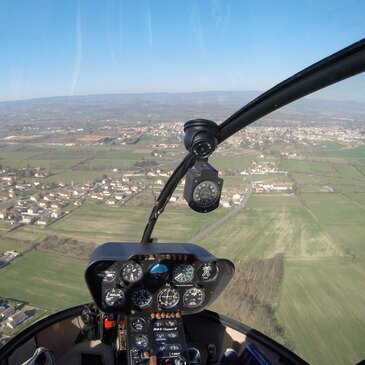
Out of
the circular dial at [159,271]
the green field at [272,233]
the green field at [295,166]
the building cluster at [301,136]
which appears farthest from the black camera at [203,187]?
the green field at [295,166]

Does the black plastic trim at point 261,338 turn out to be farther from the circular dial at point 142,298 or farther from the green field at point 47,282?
the green field at point 47,282

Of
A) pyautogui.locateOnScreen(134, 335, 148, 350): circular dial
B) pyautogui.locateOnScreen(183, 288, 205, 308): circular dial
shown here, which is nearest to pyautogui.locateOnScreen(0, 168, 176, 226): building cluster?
pyautogui.locateOnScreen(183, 288, 205, 308): circular dial

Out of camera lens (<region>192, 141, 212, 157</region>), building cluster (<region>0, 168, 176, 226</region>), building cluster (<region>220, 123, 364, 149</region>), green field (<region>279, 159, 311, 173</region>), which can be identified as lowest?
building cluster (<region>0, 168, 176, 226</region>)

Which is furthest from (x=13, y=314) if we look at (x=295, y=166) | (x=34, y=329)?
(x=295, y=166)

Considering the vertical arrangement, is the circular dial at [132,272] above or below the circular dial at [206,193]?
below

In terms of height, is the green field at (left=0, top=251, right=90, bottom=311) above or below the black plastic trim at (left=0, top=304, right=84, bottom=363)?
below

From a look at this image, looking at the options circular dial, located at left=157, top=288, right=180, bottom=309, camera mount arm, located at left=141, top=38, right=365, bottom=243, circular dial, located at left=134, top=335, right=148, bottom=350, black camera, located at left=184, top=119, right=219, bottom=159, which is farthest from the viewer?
circular dial, located at left=157, top=288, right=180, bottom=309

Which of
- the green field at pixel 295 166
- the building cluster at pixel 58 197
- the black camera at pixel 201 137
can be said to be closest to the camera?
the black camera at pixel 201 137

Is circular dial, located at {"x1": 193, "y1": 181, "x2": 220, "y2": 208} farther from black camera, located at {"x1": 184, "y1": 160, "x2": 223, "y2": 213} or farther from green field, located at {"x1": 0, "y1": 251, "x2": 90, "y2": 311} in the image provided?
green field, located at {"x1": 0, "y1": 251, "x2": 90, "y2": 311}

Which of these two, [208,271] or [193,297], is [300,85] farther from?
[193,297]
